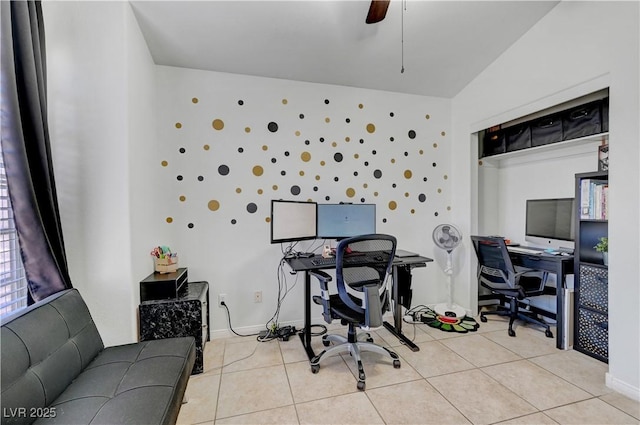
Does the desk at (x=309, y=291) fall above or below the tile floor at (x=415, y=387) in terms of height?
above

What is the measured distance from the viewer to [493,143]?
3.35 metres

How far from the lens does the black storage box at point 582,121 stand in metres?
2.37

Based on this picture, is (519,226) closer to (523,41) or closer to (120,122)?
(523,41)

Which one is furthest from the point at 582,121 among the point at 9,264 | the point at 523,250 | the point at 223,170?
the point at 9,264

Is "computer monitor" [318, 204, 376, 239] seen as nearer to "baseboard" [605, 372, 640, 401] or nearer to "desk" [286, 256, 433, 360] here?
"desk" [286, 256, 433, 360]

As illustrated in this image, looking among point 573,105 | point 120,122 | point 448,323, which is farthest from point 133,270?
point 573,105

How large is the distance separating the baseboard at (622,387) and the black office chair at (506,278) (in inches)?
31.3

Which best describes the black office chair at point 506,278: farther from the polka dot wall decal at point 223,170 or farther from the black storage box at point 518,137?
the polka dot wall decal at point 223,170

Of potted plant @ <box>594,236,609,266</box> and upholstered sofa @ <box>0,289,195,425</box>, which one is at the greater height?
potted plant @ <box>594,236,609,266</box>

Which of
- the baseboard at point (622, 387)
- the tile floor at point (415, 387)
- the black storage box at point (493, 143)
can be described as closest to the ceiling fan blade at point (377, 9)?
the black storage box at point (493, 143)

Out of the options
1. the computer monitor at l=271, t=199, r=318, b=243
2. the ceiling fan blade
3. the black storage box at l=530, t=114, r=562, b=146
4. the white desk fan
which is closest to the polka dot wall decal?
the computer monitor at l=271, t=199, r=318, b=243

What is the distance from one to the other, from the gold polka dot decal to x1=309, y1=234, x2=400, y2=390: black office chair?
1.64 m

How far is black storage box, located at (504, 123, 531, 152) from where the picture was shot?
2.96m

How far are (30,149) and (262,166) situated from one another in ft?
5.44
